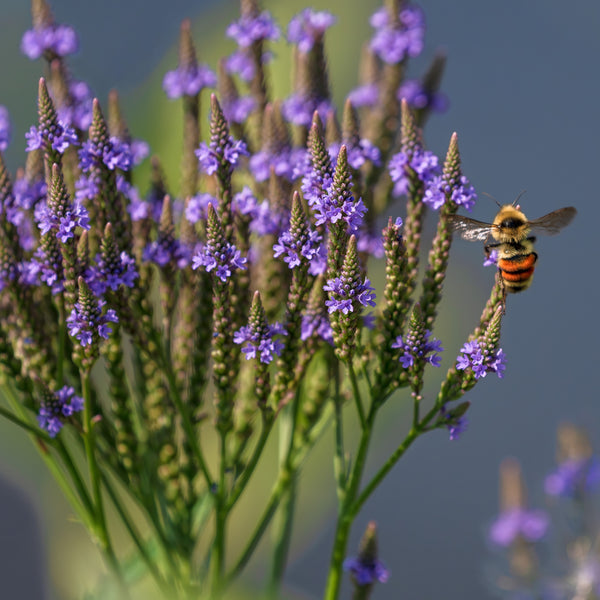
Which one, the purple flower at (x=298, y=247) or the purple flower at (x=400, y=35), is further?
the purple flower at (x=400, y=35)

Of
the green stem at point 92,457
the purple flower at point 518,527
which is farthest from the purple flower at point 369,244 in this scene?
the purple flower at point 518,527

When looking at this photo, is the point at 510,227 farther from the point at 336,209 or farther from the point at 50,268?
the point at 50,268

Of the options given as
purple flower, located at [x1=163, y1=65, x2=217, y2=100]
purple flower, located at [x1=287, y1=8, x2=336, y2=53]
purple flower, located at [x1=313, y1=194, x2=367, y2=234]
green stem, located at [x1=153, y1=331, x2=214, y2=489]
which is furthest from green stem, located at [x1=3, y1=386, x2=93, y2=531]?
purple flower, located at [x1=287, y1=8, x2=336, y2=53]

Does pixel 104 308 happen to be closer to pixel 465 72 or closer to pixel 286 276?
pixel 286 276

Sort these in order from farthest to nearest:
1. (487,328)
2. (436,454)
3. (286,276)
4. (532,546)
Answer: (436,454) < (532,546) < (286,276) < (487,328)

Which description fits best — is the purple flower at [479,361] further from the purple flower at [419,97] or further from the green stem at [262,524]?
the purple flower at [419,97]

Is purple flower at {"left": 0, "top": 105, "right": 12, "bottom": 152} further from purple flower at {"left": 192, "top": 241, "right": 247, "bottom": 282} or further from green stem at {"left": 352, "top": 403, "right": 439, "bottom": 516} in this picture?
green stem at {"left": 352, "top": 403, "right": 439, "bottom": 516}

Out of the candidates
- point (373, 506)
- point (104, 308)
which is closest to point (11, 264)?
point (104, 308)
